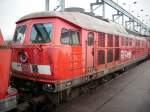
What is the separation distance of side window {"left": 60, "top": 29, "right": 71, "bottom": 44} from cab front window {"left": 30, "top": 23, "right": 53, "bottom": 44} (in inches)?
15.1

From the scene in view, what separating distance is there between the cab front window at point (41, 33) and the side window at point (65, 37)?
1.26ft

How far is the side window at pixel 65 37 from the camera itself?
23.2ft

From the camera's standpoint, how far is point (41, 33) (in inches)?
283

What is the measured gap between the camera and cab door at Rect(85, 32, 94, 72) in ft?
26.8

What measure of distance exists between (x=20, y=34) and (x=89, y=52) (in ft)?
8.18

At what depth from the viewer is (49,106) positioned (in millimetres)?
7316

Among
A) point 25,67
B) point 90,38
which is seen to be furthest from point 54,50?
point 90,38

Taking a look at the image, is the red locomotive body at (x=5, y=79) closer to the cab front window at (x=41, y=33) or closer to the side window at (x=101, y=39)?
the cab front window at (x=41, y=33)

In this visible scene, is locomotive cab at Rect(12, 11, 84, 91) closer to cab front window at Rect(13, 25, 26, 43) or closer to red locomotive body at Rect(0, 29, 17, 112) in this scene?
cab front window at Rect(13, 25, 26, 43)

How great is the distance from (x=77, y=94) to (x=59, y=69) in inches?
95.5

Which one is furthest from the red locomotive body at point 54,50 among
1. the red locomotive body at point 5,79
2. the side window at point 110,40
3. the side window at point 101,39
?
the side window at point 110,40

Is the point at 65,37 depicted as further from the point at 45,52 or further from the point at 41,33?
the point at 45,52

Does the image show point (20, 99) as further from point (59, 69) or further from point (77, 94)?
point (77, 94)

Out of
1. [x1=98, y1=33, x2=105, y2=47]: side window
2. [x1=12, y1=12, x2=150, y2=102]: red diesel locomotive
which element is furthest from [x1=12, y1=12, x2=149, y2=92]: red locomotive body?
[x1=98, y1=33, x2=105, y2=47]: side window
